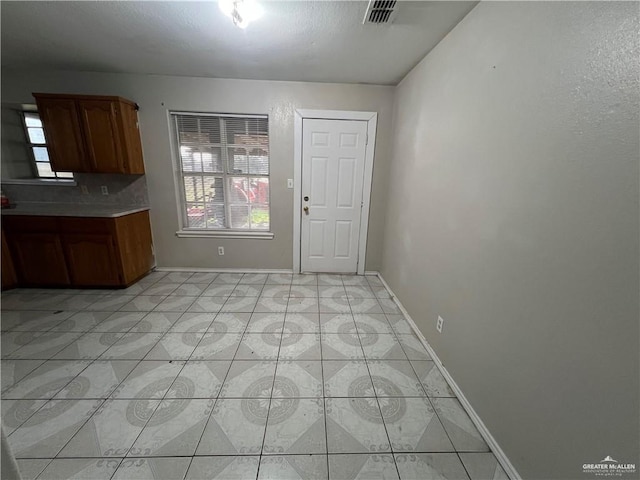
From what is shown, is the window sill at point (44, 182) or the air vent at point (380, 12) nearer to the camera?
the air vent at point (380, 12)

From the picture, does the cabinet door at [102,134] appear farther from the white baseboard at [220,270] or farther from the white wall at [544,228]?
the white wall at [544,228]

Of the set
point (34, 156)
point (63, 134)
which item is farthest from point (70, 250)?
point (34, 156)

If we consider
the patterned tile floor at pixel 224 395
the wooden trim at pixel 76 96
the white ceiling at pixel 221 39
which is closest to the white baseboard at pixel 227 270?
the patterned tile floor at pixel 224 395

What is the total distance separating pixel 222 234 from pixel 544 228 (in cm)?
306

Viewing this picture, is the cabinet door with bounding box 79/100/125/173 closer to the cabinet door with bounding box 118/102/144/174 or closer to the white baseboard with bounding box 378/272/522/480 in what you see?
the cabinet door with bounding box 118/102/144/174

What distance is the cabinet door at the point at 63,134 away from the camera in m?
2.38

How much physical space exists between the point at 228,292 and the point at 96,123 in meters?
2.24

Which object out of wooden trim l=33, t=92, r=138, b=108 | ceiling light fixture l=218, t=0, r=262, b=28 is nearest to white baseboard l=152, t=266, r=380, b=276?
wooden trim l=33, t=92, r=138, b=108

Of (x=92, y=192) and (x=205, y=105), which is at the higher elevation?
(x=205, y=105)

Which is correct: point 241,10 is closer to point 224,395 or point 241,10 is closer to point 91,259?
point 224,395

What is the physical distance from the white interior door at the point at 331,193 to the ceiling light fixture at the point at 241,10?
4.09ft

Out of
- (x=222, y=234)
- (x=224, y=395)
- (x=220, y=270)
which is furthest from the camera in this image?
(x=220, y=270)

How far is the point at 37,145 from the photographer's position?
285 cm

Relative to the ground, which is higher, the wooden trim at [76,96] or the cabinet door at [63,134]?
the wooden trim at [76,96]
